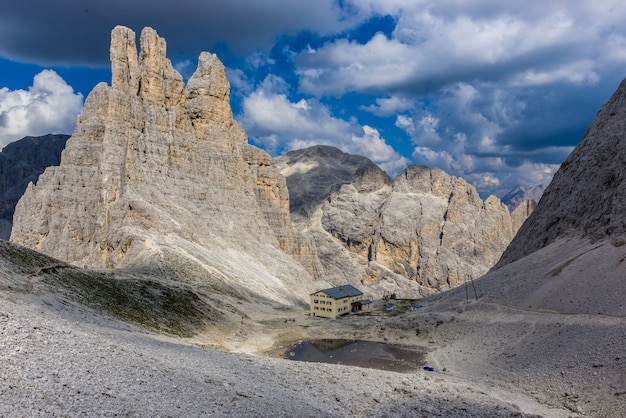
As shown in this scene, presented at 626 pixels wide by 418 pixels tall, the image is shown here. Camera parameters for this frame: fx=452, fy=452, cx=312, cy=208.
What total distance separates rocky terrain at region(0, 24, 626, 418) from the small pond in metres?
2.10

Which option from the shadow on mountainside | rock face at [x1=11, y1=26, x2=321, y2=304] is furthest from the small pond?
rock face at [x1=11, y1=26, x2=321, y2=304]

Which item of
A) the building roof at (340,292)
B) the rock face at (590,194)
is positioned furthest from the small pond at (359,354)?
the rock face at (590,194)

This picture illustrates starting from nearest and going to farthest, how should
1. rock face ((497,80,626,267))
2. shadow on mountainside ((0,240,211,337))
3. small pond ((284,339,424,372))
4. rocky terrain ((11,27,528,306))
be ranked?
shadow on mountainside ((0,240,211,337))
small pond ((284,339,424,372))
rock face ((497,80,626,267))
rocky terrain ((11,27,528,306))

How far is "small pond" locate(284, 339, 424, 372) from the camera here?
172 ft

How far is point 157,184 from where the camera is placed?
125 meters

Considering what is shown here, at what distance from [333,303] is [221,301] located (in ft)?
65.2

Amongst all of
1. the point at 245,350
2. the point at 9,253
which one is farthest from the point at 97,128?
the point at 245,350

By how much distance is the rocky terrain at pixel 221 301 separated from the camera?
23766mm

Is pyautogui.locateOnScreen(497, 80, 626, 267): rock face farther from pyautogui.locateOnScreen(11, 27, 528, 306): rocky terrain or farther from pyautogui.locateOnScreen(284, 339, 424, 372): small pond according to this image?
pyautogui.locateOnScreen(11, 27, 528, 306): rocky terrain

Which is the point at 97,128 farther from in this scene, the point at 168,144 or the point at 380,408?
the point at 380,408

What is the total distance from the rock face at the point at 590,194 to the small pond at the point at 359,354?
2944 centimetres

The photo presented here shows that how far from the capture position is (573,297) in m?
49.6

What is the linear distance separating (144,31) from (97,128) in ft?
111

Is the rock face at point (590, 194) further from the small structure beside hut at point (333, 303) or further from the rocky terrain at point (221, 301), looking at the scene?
the small structure beside hut at point (333, 303)
